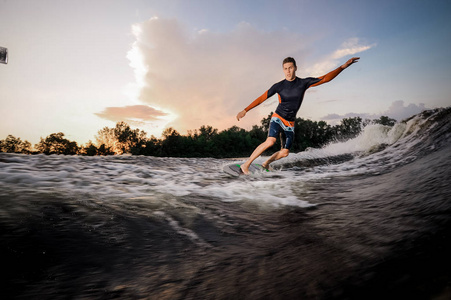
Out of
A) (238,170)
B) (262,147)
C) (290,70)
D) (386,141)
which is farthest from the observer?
(386,141)

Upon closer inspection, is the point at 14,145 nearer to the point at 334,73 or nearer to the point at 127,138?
the point at 127,138

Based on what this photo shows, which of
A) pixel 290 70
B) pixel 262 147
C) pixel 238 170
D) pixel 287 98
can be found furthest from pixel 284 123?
pixel 238 170

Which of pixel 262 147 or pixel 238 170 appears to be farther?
pixel 238 170

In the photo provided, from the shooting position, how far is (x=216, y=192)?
13.4ft

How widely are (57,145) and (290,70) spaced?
8748 cm

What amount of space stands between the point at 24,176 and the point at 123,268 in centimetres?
355

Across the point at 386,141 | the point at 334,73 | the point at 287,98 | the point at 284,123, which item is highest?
the point at 334,73

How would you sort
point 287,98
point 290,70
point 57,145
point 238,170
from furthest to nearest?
1. point 57,145
2. point 238,170
3. point 287,98
4. point 290,70

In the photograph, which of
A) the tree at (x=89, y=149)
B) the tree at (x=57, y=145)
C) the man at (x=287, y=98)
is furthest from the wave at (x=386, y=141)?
the tree at (x=57, y=145)

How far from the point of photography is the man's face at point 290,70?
5.53 metres

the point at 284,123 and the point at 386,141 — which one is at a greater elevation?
the point at 284,123

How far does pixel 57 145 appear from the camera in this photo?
73562 mm

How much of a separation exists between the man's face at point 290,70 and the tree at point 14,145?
86502 millimetres

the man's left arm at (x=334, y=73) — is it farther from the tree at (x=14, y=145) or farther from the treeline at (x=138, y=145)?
the tree at (x=14, y=145)
